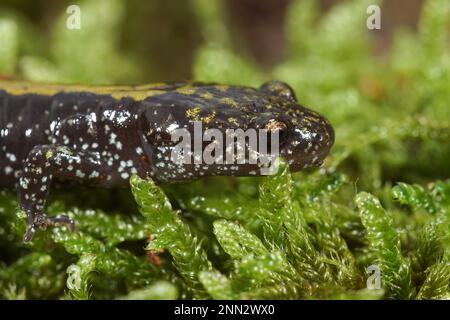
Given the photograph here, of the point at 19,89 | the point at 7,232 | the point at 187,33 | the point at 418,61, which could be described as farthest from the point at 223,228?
the point at 187,33

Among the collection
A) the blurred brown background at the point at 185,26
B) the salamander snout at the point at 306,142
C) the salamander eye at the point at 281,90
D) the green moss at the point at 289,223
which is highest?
the blurred brown background at the point at 185,26

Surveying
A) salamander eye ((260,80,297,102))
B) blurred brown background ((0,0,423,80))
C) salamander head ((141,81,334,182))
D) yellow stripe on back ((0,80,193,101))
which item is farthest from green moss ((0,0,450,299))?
blurred brown background ((0,0,423,80))

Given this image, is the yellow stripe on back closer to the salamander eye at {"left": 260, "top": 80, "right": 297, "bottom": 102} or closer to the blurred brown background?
the salamander eye at {"left": 260, "top": 80, "right": 297, "bottom": 102}

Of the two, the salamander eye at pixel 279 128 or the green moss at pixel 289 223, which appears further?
the salamander eye at pixel 279 128

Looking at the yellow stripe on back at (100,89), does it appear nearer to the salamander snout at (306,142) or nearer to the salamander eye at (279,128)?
the salamander eye at (279,128)

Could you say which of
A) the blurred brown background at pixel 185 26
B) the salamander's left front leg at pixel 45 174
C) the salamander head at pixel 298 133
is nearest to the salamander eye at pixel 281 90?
the salamander head at pixel 298 133

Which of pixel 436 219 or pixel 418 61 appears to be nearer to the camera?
pixel 436 219

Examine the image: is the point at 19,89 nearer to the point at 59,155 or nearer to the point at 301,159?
the point at 59,155

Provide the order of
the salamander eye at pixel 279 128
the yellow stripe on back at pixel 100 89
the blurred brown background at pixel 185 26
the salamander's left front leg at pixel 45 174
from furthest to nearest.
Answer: the blurred brown background at pixel 185 26 < the yellow stripe on back at pixel 100 89 < the salamander's left front leg at pixel 45 174 < the salamander eye at pixel 279 128
